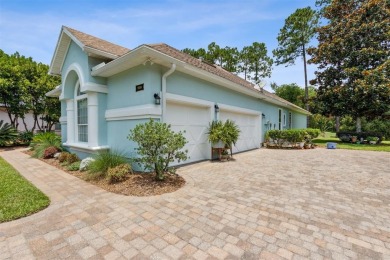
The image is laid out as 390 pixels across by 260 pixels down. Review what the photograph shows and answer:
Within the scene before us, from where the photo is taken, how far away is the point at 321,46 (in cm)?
1825

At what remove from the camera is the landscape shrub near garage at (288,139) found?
530 inches

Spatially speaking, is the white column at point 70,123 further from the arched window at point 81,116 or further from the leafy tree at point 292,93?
the leafy tree at point 292,93

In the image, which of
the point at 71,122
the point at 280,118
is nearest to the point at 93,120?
the point at 71,122

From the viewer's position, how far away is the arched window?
852 centimetres

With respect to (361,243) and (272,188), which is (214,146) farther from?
(361,243)

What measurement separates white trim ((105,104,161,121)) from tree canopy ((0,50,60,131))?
1193 cm

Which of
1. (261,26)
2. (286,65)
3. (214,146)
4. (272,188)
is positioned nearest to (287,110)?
(286,65)

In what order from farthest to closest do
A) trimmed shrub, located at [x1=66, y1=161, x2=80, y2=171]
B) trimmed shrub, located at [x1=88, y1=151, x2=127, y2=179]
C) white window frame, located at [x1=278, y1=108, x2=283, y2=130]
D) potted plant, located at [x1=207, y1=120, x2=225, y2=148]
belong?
white window frame, located at [x1=278, y1=108, x2=283, y2=130] → potted plant, located at [x1=207, y1=120, x2=225, y2=148] → trimmed shrub, located at [x1=66, y1=161, x2=80, y2=171] → trimmed shrub, located at [x1=88, y1=151, x2=127, y2=179]

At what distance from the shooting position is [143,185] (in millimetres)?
5145

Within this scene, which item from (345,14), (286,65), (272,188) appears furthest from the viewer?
(286,65)

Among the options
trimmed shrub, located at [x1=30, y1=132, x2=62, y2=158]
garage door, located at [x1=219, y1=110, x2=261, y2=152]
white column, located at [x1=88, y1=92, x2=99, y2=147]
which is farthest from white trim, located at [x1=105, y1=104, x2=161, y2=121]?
trimmed shrub, located at [x1=30, y1=132, x2=62, y2=158]

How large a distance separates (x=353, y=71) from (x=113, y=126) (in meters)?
19.6

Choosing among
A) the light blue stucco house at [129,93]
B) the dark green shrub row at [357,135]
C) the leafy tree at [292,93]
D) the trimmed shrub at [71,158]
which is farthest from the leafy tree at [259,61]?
the trimmed shrub at [71,158]

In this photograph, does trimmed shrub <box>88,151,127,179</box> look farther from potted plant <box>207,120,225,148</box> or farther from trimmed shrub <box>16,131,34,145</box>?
trimmed shrub <box>16,131,34,145</box>
